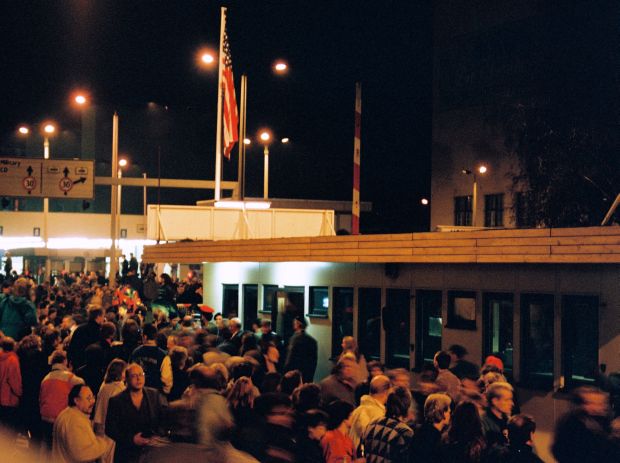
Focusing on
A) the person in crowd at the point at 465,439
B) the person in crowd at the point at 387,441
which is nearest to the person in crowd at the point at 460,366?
the person in crowd at the point at 387,441

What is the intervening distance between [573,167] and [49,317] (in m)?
20.0

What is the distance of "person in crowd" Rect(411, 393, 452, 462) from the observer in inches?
311

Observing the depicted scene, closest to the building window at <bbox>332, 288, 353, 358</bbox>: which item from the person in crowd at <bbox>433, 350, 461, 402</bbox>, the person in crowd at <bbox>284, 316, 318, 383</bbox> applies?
the person in crowd at <bbox>284, 316, 318, 383</bbox>

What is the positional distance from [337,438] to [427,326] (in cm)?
836

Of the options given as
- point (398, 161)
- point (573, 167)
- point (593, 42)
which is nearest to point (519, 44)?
point (593, 42)

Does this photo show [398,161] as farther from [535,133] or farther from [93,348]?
[93,348]

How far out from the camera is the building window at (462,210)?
5006cm

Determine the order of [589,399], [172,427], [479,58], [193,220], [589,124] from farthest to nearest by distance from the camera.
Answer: [479,58]
[589,124]
[193,220]
[589,399]
[172,427]

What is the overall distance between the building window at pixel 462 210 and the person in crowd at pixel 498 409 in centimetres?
4059

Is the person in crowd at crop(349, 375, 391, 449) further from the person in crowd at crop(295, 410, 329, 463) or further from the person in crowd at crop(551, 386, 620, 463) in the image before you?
the person in crowd at crop(551, 386, 620, 463)

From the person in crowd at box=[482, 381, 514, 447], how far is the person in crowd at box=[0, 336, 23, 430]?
609cm

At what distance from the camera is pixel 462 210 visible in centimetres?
5066

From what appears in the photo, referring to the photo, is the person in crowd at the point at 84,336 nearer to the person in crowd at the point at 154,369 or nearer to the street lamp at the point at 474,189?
the person in crowd at the point at 154,369

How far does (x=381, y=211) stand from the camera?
215ft
